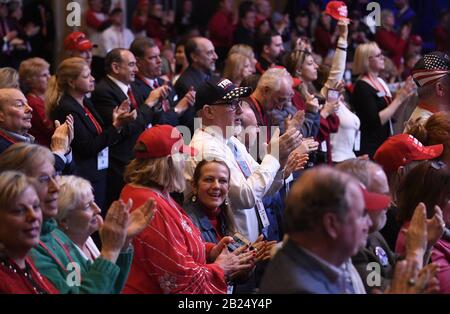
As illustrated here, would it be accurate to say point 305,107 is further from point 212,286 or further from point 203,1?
point 203,1

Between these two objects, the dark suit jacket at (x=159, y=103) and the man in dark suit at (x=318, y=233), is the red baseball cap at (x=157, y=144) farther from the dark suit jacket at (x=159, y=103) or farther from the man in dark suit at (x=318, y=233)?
the dark suit jacket at (x=159, y=103)

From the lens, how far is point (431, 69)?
6383 millimetres

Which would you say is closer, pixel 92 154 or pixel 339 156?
pixel 92 154

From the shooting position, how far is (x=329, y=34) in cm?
1312

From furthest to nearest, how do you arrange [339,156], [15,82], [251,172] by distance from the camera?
[339,156] → [15,82] → [251,172]

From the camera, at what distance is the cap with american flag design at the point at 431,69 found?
635 centimetres

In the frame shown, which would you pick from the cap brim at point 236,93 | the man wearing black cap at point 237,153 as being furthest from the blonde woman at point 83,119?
the cap brim at point 236,93

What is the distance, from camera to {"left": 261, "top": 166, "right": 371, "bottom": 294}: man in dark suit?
2.87 m

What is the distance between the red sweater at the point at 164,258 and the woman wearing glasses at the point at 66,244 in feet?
1.09

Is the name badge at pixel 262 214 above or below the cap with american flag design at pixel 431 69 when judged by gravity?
below

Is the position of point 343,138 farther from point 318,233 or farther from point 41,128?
point 318,233

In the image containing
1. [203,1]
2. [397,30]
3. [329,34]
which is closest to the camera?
[329,34]
